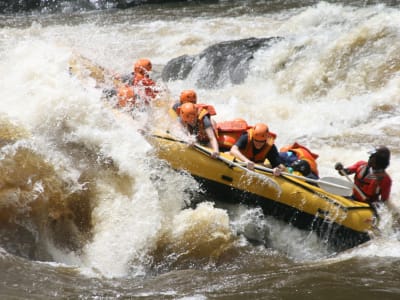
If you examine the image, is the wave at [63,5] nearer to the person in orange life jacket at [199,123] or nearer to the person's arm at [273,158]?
the person in orange life jacket at [199,123]

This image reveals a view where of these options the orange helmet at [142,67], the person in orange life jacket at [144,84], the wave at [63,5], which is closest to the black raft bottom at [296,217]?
the person in orange life jacket at [144,84]

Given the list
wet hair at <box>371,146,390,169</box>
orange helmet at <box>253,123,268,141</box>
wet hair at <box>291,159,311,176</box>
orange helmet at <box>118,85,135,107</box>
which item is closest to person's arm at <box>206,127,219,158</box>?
orange helmet at <box>253,123,268,141</box>

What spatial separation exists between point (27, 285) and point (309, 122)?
528cm

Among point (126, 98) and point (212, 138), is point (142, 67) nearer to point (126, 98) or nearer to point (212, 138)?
point (126, 98)

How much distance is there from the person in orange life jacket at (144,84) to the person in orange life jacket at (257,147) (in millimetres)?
1883

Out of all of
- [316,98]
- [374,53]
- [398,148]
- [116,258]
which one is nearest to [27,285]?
[116,258]

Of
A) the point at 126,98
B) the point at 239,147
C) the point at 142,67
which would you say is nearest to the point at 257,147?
the point at 239,147

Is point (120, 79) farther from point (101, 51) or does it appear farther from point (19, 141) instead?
point (101, 51)

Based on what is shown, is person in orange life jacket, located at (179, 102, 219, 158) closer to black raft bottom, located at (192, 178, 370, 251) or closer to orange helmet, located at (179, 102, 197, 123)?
orange helmet, located at (179, 102, 197, 123)

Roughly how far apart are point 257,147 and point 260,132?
217 mm

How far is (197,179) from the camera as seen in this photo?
507 cm

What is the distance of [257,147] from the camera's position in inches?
204

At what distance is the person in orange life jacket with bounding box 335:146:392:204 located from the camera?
4.72 meters

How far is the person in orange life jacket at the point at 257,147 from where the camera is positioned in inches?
199
